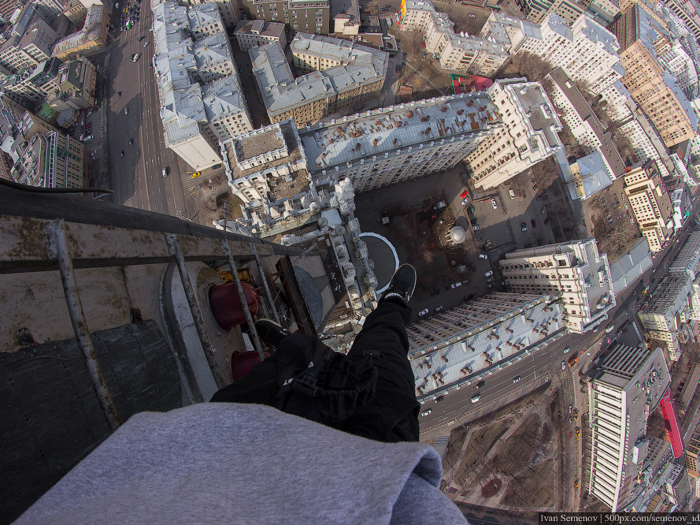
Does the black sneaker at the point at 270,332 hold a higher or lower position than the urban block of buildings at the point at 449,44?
lower

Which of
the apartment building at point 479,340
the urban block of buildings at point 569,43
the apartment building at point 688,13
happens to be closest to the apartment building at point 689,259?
the urban block of buildings at point 569,43

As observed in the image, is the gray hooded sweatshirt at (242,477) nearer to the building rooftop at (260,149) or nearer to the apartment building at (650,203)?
the building rooftop at (260,149)

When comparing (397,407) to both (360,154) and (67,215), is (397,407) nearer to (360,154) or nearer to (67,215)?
(67,215)

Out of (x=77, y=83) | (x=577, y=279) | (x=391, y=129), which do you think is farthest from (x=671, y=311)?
(x=77, y=83)

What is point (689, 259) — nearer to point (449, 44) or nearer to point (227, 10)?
point (449, 44)

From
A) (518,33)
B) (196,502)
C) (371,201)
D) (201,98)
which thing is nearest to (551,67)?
(518,33)

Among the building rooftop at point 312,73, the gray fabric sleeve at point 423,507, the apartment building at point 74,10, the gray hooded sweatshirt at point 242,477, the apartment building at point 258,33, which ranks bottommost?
the gray fabric sleeve at point 423,507
